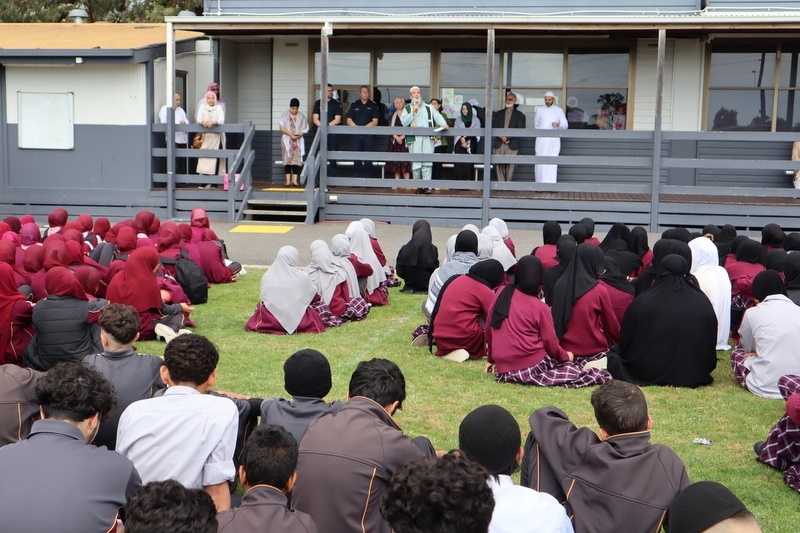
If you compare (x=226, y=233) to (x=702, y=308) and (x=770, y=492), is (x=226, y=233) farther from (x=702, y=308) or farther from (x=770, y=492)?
(x=770, y=492)

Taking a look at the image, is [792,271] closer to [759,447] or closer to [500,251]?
[759,447]

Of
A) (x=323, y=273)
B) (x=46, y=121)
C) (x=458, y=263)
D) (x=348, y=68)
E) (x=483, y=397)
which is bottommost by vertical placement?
(x=483, y=397)

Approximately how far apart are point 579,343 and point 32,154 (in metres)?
13.0

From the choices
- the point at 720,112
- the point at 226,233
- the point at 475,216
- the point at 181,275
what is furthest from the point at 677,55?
the point at 181,275

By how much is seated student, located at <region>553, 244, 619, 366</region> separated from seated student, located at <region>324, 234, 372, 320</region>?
108 inches

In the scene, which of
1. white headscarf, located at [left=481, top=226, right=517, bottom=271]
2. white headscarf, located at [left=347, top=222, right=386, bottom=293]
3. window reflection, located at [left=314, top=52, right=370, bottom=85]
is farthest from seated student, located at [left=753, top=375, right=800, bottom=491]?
window reflection, located at [left=314, top=52, right=370, bottom=85]

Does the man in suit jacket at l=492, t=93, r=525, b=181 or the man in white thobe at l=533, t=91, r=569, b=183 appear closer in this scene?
the man in white thobe at l=533, t=91, r=569, b=183

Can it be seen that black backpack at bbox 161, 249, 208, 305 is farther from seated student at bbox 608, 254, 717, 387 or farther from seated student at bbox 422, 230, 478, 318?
seated student at bbox 608, 254, 717, 387

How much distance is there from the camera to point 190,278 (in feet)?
37.8

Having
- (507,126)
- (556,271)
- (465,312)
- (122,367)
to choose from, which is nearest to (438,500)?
(122,367)

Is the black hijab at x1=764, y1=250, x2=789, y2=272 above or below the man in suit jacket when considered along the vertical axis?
below

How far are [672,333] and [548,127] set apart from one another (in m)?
10.4

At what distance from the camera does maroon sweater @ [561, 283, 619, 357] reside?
8.75m

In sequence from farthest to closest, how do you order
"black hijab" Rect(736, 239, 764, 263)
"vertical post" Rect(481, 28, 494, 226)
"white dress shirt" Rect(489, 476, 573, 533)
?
"vertical post" Rect(481, 28, 494, 226)
"black hijab" Rect(736, 239, 764, 263)
"white dress shirt" Rect(489, 476, 573, 533)
